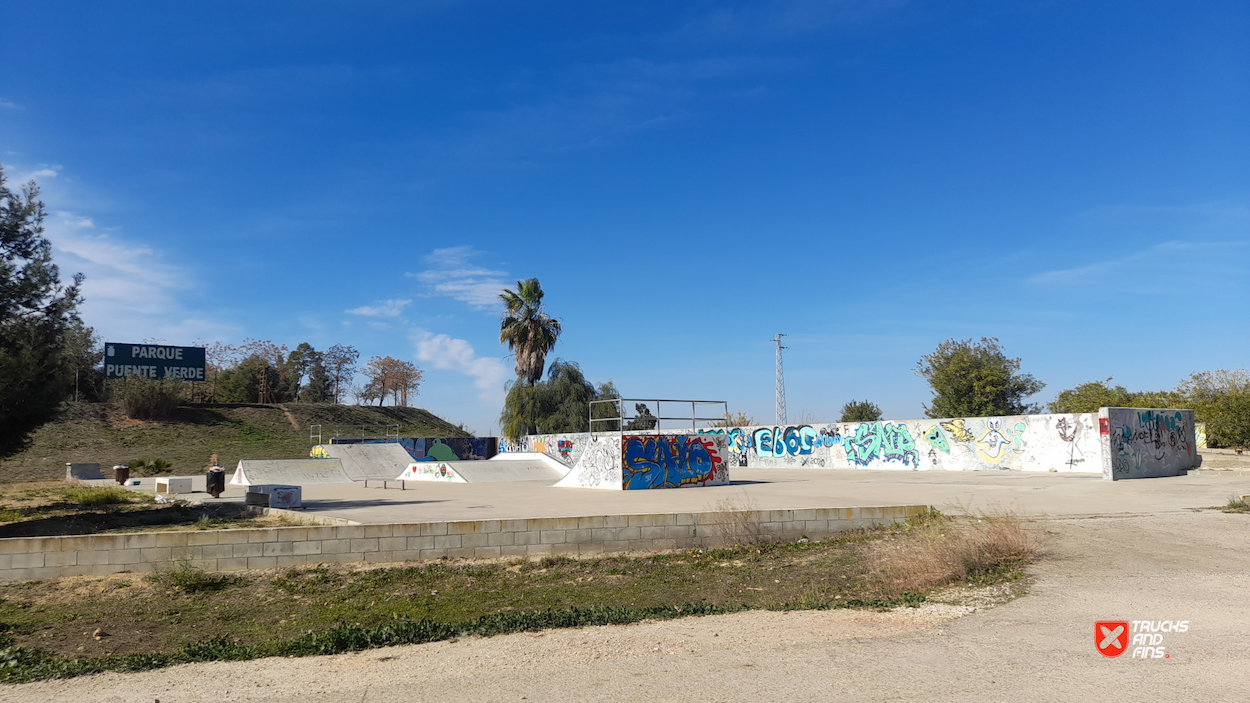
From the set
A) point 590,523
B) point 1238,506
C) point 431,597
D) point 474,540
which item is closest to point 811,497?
point 1238,506

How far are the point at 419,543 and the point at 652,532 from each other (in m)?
3.31

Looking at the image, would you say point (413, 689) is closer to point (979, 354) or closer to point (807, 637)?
point (807, 637)

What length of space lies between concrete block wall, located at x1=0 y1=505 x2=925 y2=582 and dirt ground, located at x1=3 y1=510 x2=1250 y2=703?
12.7ft

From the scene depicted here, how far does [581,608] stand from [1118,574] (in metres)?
5.82

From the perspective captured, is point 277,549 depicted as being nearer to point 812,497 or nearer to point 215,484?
point 812,497

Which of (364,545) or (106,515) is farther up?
(364,545)

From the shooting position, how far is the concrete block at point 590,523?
10295 millimetres

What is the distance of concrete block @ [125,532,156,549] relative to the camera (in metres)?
8.72

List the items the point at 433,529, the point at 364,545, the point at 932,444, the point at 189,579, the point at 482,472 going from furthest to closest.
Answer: the point at 932,444
the point at 482,472
the point at 433,529
the point at 364,545
the point at 189,579

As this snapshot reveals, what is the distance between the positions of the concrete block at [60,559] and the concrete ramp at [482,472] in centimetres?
1890

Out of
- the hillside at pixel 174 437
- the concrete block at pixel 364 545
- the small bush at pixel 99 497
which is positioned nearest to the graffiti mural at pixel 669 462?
the concrete block at pixel 364 545

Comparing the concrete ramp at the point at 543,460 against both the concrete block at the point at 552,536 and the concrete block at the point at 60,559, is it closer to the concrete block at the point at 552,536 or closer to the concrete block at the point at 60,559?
the concrete block at the point at 552,536

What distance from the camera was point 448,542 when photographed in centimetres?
978

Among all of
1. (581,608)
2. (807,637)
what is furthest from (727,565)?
(807,637)
